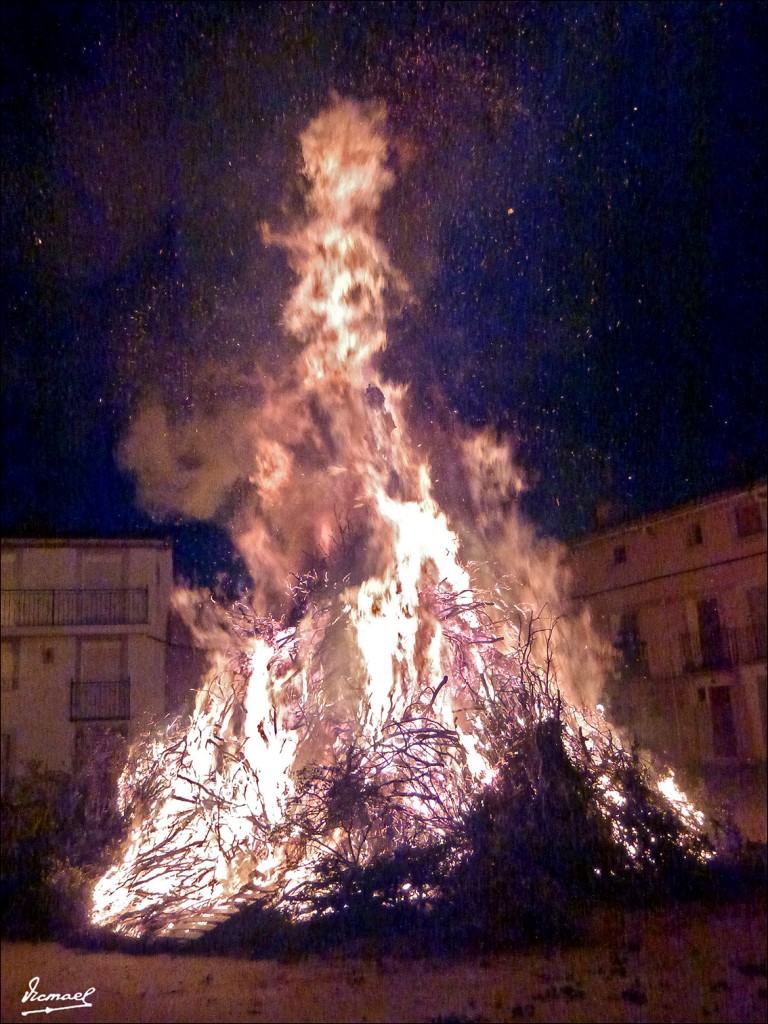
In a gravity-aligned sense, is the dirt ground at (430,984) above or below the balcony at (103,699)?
below

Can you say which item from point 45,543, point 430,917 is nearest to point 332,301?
point 45,543

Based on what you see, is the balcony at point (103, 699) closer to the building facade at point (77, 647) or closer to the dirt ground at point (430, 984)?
the building facade at point (77, 647)

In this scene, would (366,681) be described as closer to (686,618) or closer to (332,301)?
(332,301)

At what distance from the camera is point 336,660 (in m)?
8.76

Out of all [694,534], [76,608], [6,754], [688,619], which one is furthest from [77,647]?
[688,619]

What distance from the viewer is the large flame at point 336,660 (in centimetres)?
707

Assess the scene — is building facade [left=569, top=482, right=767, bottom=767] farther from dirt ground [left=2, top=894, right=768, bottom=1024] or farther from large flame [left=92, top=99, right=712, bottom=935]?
dirt ground [left=2, top=894, right=768, bottom=1024]

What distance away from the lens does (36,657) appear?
9.15m

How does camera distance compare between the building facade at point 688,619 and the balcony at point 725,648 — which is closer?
the balcony at point 725,648

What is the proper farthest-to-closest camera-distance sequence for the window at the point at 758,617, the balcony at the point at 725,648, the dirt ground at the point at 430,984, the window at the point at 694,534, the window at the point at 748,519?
the window at the point at 694,534 < the window at the point at 748,519 < the balcony at the point at 725,648 < the window at the point at 758,617 < the dirt ground at the point at 430,984

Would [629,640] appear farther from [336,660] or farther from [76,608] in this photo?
[76,608]

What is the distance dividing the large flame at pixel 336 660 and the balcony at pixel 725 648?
17.5 ft
